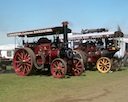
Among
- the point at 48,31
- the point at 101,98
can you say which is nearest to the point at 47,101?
the point at 101,98

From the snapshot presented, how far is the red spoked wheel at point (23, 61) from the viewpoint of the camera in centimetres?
1201

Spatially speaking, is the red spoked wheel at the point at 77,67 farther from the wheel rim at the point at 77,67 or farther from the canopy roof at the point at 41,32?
the canopy roof at the point at 41,32

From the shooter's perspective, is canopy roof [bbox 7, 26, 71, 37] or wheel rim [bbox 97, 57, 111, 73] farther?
wheel rim [bbox 97, 57, 111, 73]

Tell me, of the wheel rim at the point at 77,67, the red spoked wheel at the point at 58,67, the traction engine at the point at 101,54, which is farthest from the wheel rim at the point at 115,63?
the red spoked wheel at the point at 58,67

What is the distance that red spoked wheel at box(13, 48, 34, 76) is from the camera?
12.0 m

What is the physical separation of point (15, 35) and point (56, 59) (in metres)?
2.79

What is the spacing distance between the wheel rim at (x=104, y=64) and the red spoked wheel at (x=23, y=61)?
4458 millimetres

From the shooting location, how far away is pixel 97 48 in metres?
15.9

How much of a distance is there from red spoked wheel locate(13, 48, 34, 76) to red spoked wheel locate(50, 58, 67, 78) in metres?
1.13

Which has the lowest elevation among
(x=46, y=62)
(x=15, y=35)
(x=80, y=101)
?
(x=80, y=101)

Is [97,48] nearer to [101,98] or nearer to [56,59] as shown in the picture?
[56,59]

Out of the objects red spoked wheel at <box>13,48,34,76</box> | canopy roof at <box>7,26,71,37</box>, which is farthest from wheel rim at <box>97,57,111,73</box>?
red spoked wheel at <box>13,48,34,76</box>

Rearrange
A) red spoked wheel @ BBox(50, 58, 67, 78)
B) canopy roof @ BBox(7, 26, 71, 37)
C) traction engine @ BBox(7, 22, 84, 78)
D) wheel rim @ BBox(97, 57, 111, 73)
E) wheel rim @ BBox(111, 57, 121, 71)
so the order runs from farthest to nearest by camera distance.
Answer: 1. wheel rim @ BBox(111, 57, 121, 71)
2. wheel rim @ BBox(97, 57, 111, 73)
3. canopy roof @ BBox(7, 26, 71, 37)
4. traction engine @ BBox(7, 22, 84, 78)
5. red spoked wheel @ BBox(50, 58, 67, 78)

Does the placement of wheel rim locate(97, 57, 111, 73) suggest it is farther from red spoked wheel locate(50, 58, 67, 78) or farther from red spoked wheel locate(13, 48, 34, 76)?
red spoked wheel locate(13, 48, 34, 76)
